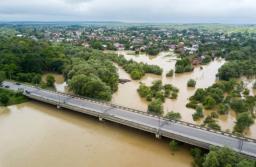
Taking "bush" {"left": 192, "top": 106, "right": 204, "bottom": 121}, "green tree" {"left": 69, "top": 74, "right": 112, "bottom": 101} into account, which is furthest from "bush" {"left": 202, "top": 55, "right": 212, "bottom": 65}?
"green tree" {"left": 69, "top": 74, "right": 112, "bottom": 101}

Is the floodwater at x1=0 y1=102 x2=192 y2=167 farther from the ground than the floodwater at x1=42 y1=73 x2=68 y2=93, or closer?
closer

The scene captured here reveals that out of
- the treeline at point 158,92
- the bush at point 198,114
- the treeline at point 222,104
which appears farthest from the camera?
the treeline at point 158,92

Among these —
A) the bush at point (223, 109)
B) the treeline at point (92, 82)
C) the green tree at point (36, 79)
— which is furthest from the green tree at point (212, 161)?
the green tree at point (36, 79)

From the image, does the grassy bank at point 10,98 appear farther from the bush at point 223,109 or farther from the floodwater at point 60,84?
the bush at point 223,109

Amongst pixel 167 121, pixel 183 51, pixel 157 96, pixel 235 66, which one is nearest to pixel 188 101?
pixel 157 96

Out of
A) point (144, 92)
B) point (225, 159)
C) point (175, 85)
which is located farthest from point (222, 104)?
point (225, 159)

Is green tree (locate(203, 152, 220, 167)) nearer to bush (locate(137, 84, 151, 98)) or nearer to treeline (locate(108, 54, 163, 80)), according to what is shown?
bush (locate(137, 84, 151, 98))

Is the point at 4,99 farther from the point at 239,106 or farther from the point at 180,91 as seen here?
the point at 239,106
